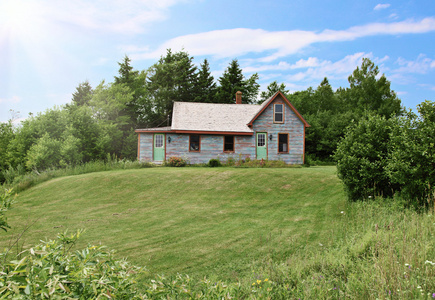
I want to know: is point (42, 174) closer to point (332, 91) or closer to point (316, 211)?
point (316, 211)

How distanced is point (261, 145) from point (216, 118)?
4.21 metres

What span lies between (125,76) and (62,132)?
15379 mm

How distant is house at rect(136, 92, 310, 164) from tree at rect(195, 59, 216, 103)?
14.9m

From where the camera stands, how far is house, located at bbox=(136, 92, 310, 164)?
21094mm

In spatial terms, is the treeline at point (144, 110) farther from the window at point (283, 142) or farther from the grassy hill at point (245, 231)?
the grassy hill at point (245, 231)

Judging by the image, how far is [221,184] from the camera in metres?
12.7

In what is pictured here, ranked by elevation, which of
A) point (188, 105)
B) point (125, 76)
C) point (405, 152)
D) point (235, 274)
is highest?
point (125, 76)

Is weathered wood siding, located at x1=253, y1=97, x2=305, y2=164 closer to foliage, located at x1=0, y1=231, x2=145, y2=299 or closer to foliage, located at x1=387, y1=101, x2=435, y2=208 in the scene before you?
foliage, located at x1=387, y1=101, x2=435, y2=208

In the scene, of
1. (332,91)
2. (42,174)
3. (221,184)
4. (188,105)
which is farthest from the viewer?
(332,91)

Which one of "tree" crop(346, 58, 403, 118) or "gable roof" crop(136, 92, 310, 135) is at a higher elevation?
"tree" crop(346, 58, 403, 118)

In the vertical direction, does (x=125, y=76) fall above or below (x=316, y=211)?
above

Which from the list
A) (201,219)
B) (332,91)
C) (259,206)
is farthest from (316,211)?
(332,91)

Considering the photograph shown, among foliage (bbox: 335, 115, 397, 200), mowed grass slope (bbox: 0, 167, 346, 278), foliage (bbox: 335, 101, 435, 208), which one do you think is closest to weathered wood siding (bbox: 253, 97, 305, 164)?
mowed grass slope (bbox: 0, 167, 346, 278)

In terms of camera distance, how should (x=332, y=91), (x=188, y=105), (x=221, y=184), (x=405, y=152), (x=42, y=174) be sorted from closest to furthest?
(x=405, y=152) < (x=221, y=184) < (x=42, y=174) < (x=188, y=105) < (x=332, y=91)
